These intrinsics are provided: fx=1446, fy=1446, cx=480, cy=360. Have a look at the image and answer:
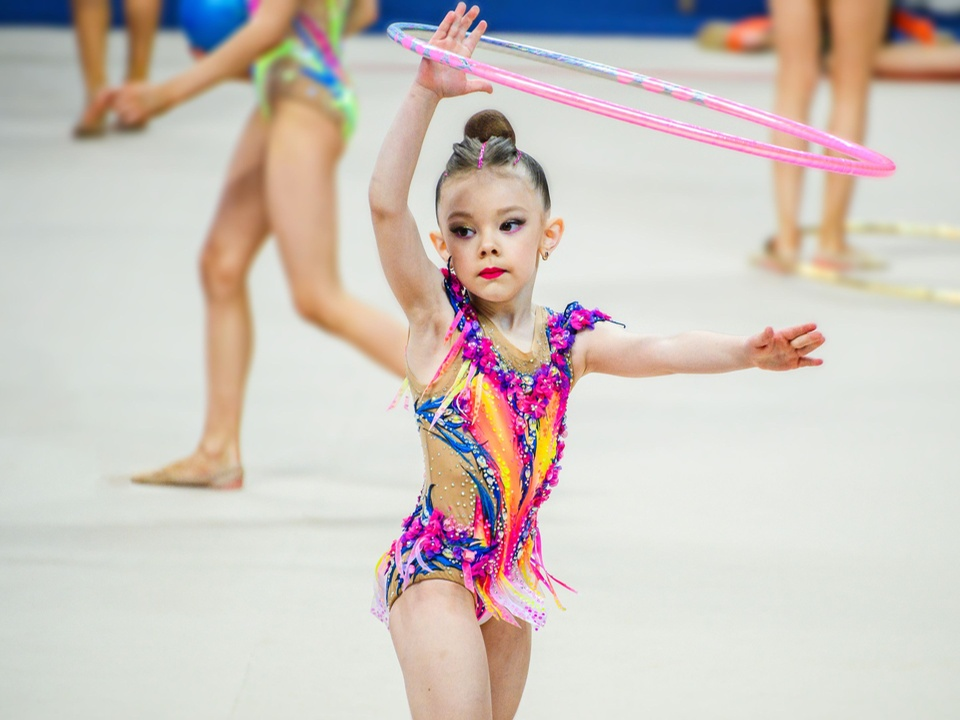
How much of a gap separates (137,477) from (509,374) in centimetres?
184

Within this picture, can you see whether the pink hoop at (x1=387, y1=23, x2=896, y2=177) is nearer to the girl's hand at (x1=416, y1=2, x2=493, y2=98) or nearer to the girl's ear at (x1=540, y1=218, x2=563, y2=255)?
the girl's hand at (x1=416, y1=2, x2=493, y2=98)

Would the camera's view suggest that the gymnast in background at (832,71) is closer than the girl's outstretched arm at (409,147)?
No

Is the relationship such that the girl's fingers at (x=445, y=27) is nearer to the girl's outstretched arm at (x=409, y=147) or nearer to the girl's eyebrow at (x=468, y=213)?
the girl's outstretched arm at (x=409, y=147)

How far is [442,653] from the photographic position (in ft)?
6.23

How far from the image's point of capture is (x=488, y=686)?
193 centimetres

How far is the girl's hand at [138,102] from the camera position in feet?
10.8

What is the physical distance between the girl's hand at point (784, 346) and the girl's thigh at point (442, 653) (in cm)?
52

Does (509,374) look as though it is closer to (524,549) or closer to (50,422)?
(524,549)

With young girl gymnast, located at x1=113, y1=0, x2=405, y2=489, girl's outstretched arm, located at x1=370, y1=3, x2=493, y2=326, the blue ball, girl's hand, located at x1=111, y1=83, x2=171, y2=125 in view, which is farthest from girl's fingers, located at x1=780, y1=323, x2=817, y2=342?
the blue ball

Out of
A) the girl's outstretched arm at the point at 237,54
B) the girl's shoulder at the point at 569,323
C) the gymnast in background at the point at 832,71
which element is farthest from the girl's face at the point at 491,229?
the gymnast in background at the point at 832,71

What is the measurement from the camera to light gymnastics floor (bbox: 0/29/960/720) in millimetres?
2670

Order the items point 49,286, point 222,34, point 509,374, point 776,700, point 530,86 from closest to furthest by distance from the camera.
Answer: point 530,86
point 509,374
point 776,700
point 222,34
point 49,286

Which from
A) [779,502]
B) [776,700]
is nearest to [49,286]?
[779,502]

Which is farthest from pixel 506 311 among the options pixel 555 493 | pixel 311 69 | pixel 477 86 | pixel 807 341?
pixel 311 69
